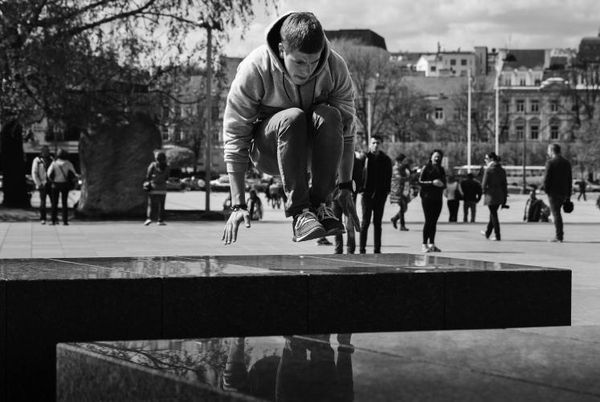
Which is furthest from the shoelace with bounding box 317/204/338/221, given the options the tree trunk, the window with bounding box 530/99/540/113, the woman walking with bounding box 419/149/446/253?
the window with bounding box 530/99/540/113

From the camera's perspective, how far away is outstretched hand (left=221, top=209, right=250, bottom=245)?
6129 millimetres

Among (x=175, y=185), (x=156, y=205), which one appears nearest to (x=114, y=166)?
(x=156, y=205)

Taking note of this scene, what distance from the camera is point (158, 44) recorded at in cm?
2928

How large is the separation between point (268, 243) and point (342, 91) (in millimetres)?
12847

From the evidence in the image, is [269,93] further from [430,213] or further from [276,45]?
[430,213]

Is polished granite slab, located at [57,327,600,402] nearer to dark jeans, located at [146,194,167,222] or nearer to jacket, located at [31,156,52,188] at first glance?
dark jeans, located at [146,194,167,222]

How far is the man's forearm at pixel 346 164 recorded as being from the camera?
6.36 meters

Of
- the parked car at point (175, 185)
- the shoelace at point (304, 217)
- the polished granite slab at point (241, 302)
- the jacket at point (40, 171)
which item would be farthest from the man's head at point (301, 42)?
the parked car at point (175, 185)

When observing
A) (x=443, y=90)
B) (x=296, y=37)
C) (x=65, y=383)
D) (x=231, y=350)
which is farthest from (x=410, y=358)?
(x=443, y=90)

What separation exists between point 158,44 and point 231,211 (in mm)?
23620

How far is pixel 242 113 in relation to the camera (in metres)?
6.04

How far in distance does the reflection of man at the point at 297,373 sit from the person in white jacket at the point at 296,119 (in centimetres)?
144

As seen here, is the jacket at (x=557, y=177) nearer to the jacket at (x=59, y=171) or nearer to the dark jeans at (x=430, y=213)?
the dark jeans at (x=430, y=213)

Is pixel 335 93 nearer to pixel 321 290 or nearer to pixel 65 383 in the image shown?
pixel 321 290
